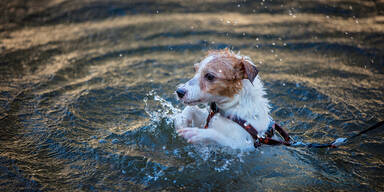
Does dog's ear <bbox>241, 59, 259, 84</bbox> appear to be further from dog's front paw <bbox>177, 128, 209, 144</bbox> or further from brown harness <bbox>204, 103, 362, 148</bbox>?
dog's front paw <bbox>177, 128, 209, 144</bbox>

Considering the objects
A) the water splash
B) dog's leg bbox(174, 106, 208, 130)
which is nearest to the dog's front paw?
dog's leg bbox(174, 106, 208, 130)

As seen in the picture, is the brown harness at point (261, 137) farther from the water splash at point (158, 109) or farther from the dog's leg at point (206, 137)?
the water splash at point (158, 109)

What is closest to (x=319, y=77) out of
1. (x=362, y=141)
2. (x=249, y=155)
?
(x=362, y=141)

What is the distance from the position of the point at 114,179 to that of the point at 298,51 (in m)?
5.51

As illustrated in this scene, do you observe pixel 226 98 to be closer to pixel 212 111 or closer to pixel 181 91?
pixel 212 111

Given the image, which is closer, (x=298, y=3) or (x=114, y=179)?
(x=114, y=179)

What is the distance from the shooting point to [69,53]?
7.38m

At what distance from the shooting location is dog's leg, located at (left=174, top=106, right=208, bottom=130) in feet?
15.0

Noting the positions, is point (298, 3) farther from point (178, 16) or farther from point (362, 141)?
point (362, 141)

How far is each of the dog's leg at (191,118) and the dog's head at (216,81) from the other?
0.65 m

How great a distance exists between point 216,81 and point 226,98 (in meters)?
0.27

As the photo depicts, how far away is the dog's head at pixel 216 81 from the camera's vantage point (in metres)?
3.86

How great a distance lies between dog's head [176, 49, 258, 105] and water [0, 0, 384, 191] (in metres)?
0.77

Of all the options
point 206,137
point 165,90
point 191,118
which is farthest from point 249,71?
point 165,90
